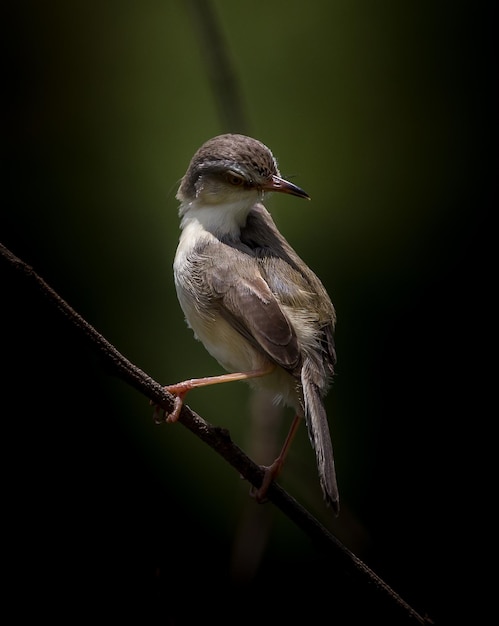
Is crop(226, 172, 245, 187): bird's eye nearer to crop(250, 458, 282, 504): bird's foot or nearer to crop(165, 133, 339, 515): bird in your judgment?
crop(165, 133, 339, 515): bird

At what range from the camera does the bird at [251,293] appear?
10.8 feet

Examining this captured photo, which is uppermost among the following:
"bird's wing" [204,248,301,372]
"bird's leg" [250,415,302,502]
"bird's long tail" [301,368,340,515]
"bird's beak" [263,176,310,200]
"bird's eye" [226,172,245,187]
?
"bird's eye" [226,172,245,187]

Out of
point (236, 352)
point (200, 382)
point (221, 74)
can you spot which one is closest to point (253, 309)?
point (236, 352)

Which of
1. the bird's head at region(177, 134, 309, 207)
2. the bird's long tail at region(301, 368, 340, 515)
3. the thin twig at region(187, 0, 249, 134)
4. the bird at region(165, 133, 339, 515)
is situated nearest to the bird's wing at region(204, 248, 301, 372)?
the bird at region(165, 133, 339, 515)

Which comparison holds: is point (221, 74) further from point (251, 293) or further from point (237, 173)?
point (251, 293)

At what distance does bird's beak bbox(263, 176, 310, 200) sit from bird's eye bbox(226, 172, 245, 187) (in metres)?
0.11

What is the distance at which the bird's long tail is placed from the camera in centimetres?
281

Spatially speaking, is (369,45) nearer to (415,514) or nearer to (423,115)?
(423,115)

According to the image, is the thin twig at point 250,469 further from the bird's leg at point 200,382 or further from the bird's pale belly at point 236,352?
the bird's pale belly at point 236,352

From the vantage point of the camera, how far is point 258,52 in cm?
515

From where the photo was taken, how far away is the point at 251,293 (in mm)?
3379

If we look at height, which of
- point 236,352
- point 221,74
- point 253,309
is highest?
point 221,74

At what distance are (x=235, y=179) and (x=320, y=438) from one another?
4.23ft

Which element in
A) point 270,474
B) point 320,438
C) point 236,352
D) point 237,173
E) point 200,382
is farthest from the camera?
point 237,173
